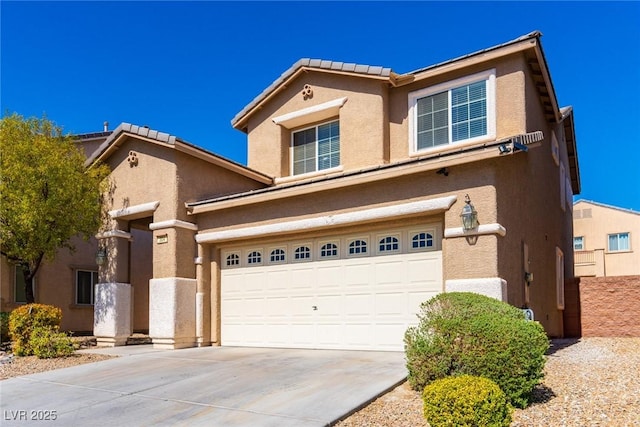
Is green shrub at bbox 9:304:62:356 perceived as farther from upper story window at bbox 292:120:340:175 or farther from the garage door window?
upper story window at bbox 292:120:340:175

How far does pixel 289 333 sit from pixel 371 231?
3.17 metres

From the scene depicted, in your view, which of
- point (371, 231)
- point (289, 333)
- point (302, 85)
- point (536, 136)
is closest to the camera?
point (536, 136)

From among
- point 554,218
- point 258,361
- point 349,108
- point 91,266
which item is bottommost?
point 258,361

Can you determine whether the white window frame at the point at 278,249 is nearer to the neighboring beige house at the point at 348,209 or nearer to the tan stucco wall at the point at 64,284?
the neighboring beige house at the point at 348,209

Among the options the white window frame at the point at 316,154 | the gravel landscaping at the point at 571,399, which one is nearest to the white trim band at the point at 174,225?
the white window frame at the point at 316,154

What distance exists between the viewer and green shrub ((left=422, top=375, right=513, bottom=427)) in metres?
6.07

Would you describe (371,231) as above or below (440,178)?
below

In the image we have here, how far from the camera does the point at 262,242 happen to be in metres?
14.3

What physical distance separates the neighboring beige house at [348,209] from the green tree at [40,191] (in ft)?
2.36

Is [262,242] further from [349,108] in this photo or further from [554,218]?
[554,218]

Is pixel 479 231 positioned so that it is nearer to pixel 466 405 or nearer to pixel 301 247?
pixel 301 247

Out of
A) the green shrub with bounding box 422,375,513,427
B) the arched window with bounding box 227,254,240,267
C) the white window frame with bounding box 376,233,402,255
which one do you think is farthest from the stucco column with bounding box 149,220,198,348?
the green shrub with bounding box 422,375,513,427

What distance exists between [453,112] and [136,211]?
849cm

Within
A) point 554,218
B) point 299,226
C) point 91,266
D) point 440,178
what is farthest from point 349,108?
point 91,266
